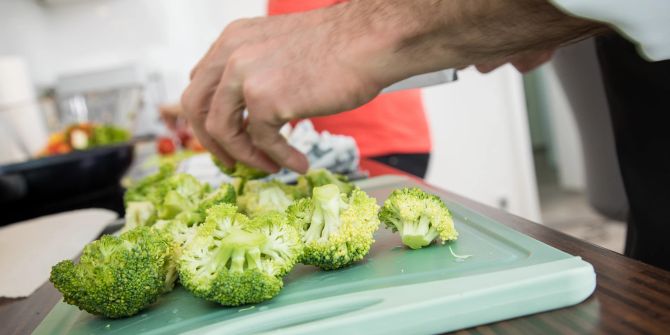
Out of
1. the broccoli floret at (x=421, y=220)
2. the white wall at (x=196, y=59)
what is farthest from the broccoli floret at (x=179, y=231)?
the white wall at (x=196, y=59)

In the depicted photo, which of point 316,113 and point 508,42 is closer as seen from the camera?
point 508,42

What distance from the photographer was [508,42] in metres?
0.60

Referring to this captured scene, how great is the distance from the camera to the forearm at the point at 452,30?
56cm

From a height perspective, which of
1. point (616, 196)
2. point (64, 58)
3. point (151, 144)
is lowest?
point (616, 196)

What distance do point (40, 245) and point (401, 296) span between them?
0.67m

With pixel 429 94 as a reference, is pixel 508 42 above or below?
above

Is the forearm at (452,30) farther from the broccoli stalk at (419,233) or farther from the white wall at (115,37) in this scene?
the white wall at (115,37)

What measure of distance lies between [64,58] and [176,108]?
2.82 m

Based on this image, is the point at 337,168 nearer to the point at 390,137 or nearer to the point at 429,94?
the point at 390,137

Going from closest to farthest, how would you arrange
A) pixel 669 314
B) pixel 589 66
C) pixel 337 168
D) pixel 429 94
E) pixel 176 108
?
1. pixel 669 314
2. pixel 337 168
3. pixel 589 66
4. pixel 176 108
5. pixel 429 94

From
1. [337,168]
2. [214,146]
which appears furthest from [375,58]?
[337,168]

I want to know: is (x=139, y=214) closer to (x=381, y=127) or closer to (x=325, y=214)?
(x=325, y=214)

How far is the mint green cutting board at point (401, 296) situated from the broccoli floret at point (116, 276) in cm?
2

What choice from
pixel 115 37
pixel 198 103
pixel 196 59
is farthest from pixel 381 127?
pixel 115 37
